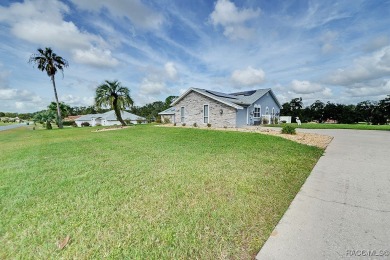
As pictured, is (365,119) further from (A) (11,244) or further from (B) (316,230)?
(A) (11,244)

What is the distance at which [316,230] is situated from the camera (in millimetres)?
2672

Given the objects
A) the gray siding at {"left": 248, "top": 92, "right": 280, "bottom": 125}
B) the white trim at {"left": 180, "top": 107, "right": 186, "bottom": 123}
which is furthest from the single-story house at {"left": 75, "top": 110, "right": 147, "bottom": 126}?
the gray siding at {"left": 248, "top": 92, "right": 280, "bottom": 125}

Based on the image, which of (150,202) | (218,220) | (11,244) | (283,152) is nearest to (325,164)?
(283,152)

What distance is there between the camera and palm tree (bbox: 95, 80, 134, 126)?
87.9 feet

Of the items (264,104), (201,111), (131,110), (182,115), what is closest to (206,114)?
(201,111)

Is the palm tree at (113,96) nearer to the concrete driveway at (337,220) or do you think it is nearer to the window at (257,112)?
the window at (257,112)

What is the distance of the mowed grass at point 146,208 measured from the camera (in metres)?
2.36

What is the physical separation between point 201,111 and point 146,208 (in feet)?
59.7

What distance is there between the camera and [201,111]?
2105 centimetres

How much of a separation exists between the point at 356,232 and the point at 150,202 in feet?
10.4

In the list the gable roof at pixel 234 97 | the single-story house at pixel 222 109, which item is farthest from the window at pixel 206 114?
the gable roof at pixel 234 97

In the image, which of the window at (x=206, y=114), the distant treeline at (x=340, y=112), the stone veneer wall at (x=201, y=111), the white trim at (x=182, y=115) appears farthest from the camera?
the distant treeline at (x=340, y=112)

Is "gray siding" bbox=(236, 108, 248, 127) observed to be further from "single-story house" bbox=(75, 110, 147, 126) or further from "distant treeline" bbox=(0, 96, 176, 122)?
"single-story house" bbox=(75, 110, 147, 126)

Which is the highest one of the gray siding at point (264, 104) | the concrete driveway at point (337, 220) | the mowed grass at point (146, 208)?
the gray siding at point (264, 104)
